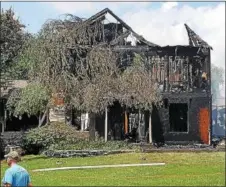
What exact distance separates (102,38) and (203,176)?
16559mm

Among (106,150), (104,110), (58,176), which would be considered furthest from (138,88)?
(58,176)

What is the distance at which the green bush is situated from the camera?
28359 mm

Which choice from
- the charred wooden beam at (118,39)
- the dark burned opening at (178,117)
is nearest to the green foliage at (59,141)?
the dark burned opening at (178,117)

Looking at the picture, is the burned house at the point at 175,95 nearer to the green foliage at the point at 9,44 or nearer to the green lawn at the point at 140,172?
the green lawn at the point at 140,172

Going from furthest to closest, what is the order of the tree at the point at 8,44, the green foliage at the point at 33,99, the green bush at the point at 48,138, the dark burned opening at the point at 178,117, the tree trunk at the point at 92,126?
1. the tree at the point at 8,44
2. the dark burned opening at the point at 178,117
3. the tree trunk at the point at 92,126
4. the green foliage at the point at 33,99
5. the green bush at the point at 48,138

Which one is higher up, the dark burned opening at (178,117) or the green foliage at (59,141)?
the dark burned opening at (178,117)

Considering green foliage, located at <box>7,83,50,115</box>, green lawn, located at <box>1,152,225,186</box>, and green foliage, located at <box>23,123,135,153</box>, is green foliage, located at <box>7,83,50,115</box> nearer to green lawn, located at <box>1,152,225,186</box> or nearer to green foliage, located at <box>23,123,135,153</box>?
green foliage, located at <box>23,123,135,153</box>

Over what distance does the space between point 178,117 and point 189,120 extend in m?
0.77

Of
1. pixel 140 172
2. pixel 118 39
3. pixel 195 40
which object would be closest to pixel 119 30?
pixel 118 39

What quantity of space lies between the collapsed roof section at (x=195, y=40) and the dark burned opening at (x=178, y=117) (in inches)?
143

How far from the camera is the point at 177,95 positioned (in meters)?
32.2

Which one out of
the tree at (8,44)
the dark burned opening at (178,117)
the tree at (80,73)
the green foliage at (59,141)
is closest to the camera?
the green foliage at (59,141)

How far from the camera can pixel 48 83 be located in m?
30.0

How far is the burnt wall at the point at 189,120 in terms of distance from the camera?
105 feet
